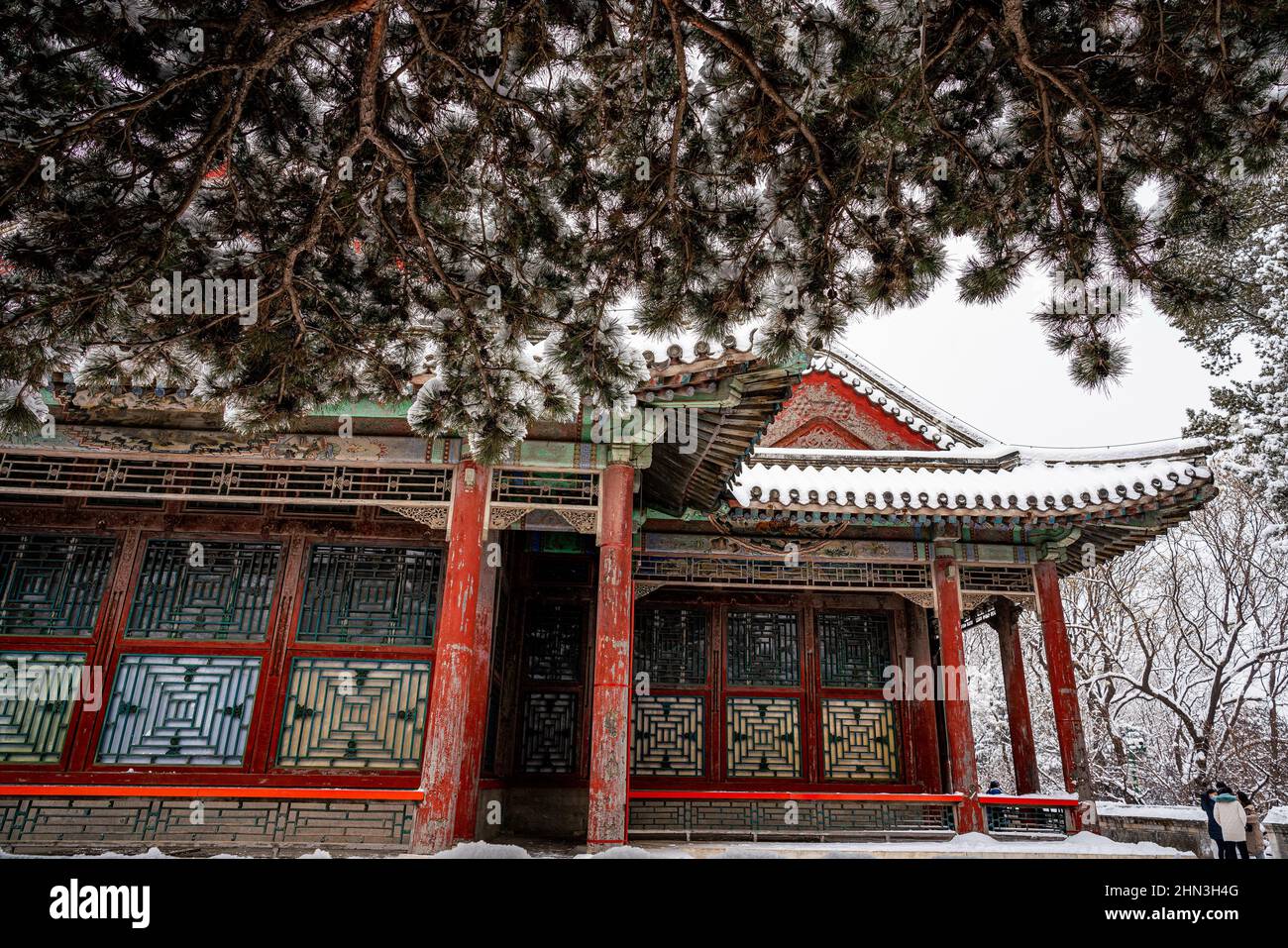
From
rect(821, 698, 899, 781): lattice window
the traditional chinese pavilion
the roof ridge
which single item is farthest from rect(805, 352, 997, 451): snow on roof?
rect(821, 698, 899, 781): lattice window

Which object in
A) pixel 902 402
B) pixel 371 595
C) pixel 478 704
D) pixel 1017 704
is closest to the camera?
pixel 478 704

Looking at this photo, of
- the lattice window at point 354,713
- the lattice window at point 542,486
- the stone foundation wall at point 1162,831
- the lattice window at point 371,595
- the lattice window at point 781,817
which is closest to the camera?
the lattice window at point 542,486

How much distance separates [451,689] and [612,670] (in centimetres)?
120

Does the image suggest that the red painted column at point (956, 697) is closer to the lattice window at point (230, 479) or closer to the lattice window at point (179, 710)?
the lattice window at point (230, 479)

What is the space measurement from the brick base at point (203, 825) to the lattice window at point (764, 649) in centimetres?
419

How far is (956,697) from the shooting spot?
26.8 feet

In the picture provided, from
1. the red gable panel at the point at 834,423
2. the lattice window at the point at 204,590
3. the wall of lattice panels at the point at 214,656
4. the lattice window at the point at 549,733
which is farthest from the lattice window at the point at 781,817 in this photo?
the red gable panel at the point at 834,423

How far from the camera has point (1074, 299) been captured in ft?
12.4

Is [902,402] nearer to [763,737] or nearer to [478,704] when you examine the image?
[763,737]

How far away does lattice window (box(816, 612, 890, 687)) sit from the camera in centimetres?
925

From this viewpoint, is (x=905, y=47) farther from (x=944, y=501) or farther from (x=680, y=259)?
(x=944, y=501)

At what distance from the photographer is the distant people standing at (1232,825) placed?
7.71 m

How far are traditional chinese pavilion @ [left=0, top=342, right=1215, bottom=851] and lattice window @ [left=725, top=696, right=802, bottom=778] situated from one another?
34mm

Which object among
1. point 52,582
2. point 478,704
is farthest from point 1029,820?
point 52,582
